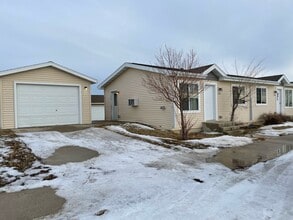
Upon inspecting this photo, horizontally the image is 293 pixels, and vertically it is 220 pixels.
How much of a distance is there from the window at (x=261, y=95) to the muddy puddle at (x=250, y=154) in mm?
9633

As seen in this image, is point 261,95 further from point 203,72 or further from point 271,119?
point 203,72

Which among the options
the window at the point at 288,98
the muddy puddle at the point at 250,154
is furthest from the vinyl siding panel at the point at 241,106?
the muddy puddle at the point at 250,154

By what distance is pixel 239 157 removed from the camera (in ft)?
25.1

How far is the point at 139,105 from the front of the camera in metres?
15.9

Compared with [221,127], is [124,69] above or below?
above

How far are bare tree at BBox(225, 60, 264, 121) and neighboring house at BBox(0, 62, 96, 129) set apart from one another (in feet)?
30.5

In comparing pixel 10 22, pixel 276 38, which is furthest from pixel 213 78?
pixel 10 22

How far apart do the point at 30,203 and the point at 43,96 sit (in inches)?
425

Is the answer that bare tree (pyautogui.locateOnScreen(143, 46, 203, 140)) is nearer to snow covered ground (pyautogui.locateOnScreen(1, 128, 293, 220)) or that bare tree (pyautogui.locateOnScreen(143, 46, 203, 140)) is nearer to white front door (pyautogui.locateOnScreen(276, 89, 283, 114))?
snow covered ground (pyautogui.locateOnScreen(1, 128, 293, 220))

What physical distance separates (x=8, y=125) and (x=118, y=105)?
7173 mm

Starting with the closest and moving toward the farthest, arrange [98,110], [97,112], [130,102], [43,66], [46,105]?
[43,66] < [46,105] < [130,102] < [97,112] < [98,110]

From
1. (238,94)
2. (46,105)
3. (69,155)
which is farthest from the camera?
(238,94)

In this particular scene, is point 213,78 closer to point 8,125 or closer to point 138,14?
point 138,14

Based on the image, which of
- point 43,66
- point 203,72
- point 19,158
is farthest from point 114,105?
point 19,158
